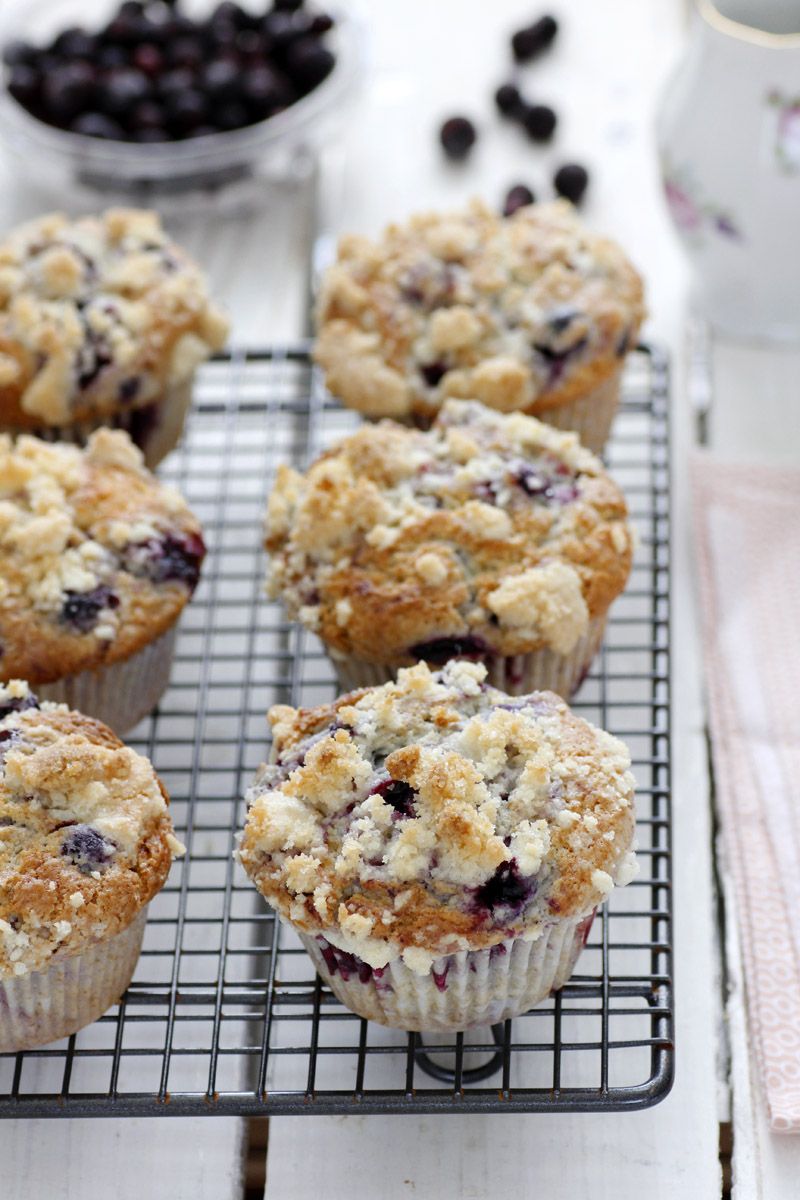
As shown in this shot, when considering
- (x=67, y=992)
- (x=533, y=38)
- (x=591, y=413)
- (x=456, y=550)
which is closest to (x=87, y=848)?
(x=67, y=992)

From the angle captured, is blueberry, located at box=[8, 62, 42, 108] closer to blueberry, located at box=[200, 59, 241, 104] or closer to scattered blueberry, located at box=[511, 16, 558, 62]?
blueberry, located at box=[200, 59, 241, 104]

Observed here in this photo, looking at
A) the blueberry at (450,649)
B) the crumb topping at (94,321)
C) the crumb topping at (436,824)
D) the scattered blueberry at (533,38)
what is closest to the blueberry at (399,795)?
the crumb topping at (436,824)

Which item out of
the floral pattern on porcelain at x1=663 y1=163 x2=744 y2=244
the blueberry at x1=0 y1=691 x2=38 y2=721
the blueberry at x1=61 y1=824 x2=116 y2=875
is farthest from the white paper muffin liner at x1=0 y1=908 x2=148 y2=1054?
the floral pattern on porcelain at x1=663 y1=163 x2=744 y2=244

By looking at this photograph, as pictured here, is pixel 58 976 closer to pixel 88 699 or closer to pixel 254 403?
pixel 88 699

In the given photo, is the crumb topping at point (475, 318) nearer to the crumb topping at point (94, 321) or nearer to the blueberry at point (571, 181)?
the crumb topping at point (94, 321)

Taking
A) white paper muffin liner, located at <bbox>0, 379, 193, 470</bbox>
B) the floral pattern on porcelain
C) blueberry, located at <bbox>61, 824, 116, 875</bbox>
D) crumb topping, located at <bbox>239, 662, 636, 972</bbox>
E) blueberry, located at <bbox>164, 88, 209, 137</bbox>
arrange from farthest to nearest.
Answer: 1. blueberry, located at <bbox>164, 88, 209, 137</bbox>
2. the floral pattern on porcelain
3. white paper muffin liner, located at <bbox>0, 379, 193, 470</bbox>
4. blueberry, located at <bbox>61, 824, 116, 875</bbox>
5. crumb topping, located at <bbox>239, 662, 636, 972</bbox>

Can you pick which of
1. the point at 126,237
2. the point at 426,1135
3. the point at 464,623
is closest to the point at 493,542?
the point at 464,623

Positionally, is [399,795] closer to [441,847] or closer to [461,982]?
[441,847]
